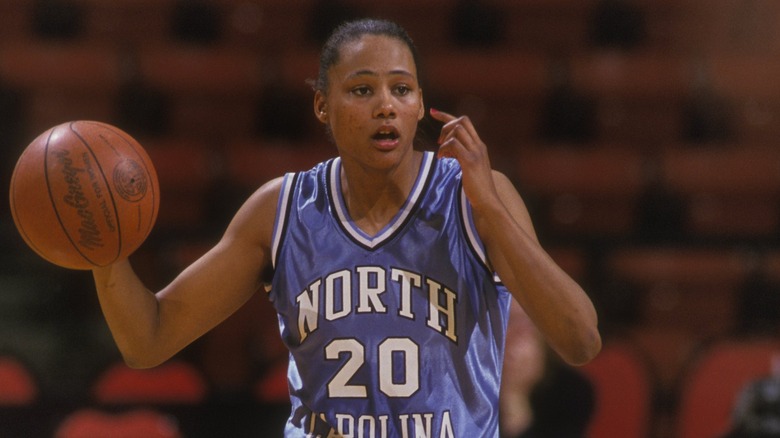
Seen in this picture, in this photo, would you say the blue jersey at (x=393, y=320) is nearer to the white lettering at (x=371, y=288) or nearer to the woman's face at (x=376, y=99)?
the white lettering at (x=371, y=288)

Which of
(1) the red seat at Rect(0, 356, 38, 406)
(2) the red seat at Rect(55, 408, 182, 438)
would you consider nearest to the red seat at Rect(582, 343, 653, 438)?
(2) the red seat at Rect(55, 408, 182, 438)

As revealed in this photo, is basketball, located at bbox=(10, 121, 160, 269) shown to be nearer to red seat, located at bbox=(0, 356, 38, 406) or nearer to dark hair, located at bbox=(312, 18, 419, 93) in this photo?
dark hair, located at bbox=(312, 18, 419, 93)

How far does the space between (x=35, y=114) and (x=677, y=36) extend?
4.01 metres

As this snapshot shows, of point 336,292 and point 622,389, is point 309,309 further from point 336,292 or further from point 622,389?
point 622,389

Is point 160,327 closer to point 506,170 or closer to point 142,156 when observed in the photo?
point 142,156

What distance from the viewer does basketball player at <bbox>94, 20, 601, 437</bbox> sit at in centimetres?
243

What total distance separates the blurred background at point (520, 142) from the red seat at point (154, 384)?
45 mm

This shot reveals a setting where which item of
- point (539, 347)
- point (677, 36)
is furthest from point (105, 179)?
point (677, 36)

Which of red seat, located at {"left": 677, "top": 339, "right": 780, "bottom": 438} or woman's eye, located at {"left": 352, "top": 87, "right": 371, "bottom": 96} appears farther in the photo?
red seat, located at {"left": 677, "top": 339, "right": 780, "bottom": 438}

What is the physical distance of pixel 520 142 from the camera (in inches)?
256

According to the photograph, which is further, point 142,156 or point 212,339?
point 212,339

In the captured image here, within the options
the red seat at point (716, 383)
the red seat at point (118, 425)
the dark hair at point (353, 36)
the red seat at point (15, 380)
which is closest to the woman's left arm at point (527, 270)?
the dark hair at point (353, 36)

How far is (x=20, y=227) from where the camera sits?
8.15ft

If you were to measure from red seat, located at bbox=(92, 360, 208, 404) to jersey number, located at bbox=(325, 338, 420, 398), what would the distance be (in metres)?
2.15
